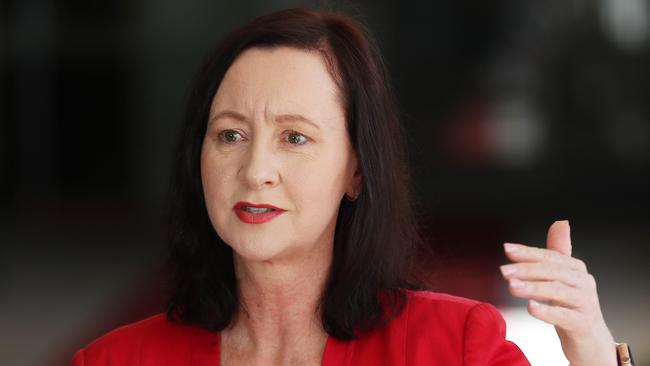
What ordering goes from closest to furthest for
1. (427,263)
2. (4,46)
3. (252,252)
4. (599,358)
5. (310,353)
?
(599,358), (252,252), (310,353), (427,263), (4,46)

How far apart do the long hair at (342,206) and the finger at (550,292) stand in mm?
448

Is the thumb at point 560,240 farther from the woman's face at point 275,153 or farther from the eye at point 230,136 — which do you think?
the eye at point 230,136

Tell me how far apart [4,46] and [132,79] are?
5.34ft

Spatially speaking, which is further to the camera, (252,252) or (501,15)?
(501,15)

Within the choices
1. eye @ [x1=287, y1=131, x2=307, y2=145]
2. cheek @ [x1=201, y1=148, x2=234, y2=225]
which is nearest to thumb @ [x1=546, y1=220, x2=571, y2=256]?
eye @ [x1=287, y1=131, x2=307, y2=145]

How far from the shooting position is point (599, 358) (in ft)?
5.63

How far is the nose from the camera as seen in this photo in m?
1.87

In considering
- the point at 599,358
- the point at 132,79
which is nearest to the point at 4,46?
the point at 132,79

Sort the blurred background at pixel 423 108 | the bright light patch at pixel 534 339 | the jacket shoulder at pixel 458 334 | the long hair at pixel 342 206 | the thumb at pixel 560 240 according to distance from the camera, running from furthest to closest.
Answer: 1. the blurred background at pixel 423 108
2. the bright light patch at pixel 534 339
3. the long hair at pixel 342 206
4. the jacket shoulder at pixel 458 334
5. the thumb at pixel 560 240

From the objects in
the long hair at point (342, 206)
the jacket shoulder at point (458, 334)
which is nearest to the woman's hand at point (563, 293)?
the jacket shoulder at point (458, 334)

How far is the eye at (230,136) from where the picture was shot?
1.95 meters

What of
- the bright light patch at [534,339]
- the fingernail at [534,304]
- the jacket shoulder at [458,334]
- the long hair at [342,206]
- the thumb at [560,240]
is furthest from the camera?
the bright light patch at [534,339]

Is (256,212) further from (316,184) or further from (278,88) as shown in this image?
(278,88)

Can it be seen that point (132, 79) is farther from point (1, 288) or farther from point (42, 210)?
point (1, 288)
